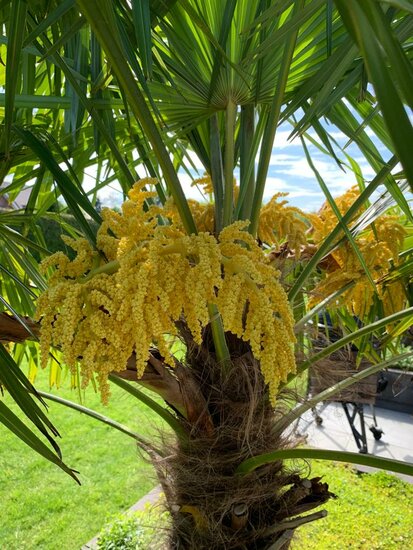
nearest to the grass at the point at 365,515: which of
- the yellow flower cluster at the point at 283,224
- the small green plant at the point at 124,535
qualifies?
the small green plant at the point at 124,535

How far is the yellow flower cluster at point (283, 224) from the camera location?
95 centimetres

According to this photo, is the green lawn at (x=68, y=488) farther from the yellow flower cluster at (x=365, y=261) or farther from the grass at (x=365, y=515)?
the yellow flower cluster at (x=365, y=261)

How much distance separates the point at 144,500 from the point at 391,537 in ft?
4.28

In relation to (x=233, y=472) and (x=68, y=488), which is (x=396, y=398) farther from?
(x=233, y=472)

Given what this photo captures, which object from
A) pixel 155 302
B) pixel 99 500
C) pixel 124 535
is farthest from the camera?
pixel 99 500

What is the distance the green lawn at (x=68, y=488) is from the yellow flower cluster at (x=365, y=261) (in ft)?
3.75

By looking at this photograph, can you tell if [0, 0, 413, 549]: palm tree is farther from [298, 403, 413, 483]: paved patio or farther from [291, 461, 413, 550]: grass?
[298, 403, 413, 483]: paved patio

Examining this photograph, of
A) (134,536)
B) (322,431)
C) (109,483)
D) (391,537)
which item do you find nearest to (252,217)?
(134,536)

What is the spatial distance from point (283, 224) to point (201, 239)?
0.46 m

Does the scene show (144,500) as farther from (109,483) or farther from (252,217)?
(252,217)

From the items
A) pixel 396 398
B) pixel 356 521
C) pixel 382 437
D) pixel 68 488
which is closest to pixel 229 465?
pixel 356 521

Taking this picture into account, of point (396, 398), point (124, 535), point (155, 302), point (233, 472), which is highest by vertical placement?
point (155, 302)

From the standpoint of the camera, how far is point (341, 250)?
1.03 m

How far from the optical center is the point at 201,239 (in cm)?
53
